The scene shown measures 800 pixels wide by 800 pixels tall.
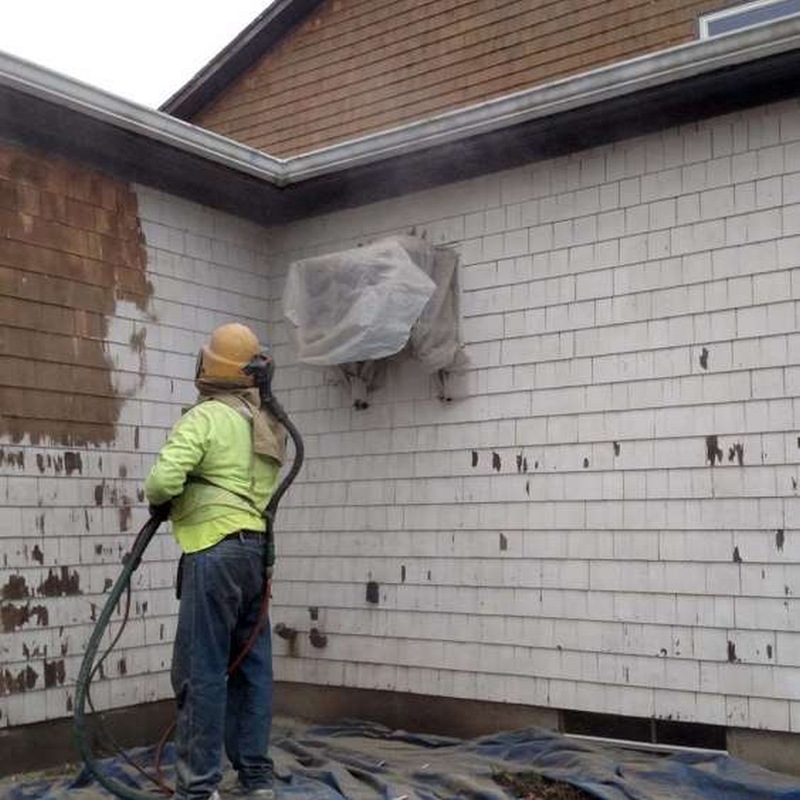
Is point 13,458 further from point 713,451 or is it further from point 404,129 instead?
point 713,451

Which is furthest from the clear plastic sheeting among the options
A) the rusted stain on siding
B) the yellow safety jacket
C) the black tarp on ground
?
the black tarp on ground

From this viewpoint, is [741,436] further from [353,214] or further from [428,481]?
[353,214]

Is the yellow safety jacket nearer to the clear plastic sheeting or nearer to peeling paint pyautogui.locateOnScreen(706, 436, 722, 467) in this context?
the clear plastic sheeting

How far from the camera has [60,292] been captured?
18.5 ft

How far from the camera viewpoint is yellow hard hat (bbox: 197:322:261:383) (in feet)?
14.7

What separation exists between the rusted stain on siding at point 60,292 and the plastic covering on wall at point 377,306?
3.23ft

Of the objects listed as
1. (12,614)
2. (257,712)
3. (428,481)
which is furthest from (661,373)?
(12,614)

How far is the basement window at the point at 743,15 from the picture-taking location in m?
7.94

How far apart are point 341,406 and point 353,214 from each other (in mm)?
1211

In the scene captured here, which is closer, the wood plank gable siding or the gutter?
the gutter

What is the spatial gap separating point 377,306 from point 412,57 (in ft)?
15.2

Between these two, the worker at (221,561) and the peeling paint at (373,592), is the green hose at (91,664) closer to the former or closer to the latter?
the worker at (221,561)

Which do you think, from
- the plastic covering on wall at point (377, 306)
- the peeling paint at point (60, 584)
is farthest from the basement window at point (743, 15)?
the peeling paint at point (60, 584)

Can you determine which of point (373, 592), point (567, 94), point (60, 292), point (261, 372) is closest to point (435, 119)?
point (567, 94)
